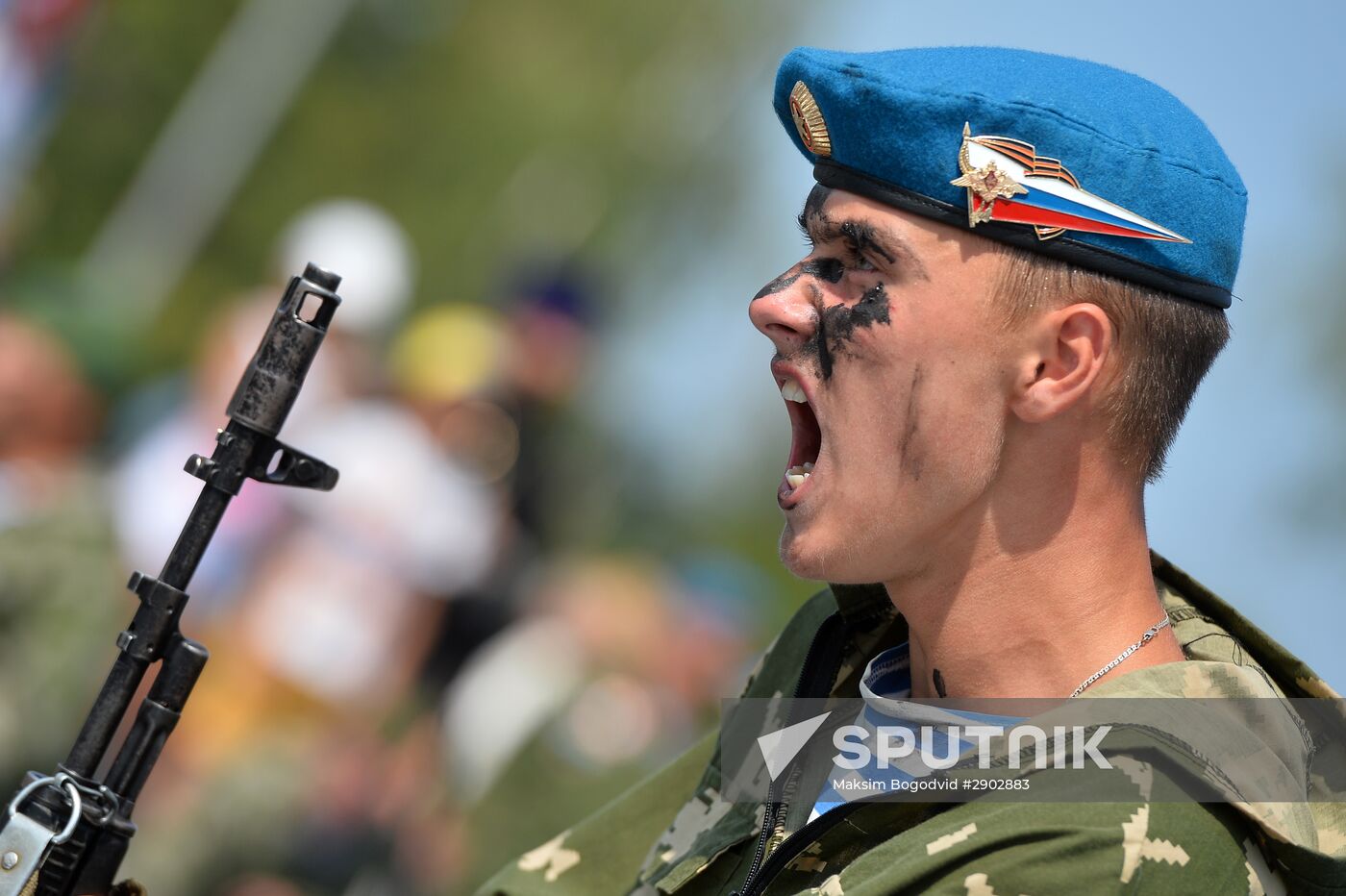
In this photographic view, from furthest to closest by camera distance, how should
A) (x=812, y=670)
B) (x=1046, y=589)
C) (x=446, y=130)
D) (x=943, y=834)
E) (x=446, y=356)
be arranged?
(x=446, y=130), (x=446, y=356), (x=812, y=670), (x=1046, y=589), (x=943, y=834)

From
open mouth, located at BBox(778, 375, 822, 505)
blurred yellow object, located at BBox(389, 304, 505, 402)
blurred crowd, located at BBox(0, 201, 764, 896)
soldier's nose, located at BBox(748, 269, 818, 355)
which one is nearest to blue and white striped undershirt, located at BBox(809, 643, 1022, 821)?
open mouth, located at BBox(778, 375, 822, 505)

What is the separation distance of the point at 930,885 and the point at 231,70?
1273cm

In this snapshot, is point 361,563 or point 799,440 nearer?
point 799,440

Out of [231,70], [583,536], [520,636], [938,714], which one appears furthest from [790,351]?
[231,70]

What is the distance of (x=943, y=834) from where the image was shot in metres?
1.96

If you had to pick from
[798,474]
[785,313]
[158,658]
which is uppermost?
[785,313]

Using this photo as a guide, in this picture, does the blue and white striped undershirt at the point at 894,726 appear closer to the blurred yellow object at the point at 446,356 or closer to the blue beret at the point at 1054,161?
the blue beret at the point at 1054,161

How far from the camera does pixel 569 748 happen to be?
601 cm

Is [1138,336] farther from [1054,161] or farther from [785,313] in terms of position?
[785,313]

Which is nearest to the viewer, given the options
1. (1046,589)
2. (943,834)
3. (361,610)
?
(943,834)

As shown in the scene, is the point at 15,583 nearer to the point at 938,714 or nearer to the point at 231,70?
the point at 938,714

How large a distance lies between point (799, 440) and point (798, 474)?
77mm

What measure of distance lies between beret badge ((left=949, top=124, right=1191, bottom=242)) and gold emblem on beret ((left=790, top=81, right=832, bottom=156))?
236mm

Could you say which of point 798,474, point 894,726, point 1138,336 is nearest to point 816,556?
point 798,474
